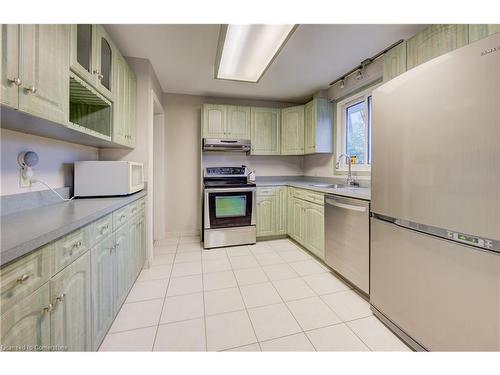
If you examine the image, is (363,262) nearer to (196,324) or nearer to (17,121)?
(196,324)

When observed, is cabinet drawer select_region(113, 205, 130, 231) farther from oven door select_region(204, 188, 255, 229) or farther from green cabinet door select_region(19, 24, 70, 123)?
oven door select_region(204, 188, 255, 229)

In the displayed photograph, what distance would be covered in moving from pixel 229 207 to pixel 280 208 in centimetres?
87

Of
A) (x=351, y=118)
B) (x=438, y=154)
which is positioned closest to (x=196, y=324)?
(x=438, y=154)

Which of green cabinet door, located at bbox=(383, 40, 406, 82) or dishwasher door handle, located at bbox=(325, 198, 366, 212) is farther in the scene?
green cabinet door, located at bbox=(383, 40, 406, 82)

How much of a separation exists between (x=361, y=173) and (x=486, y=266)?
1876 mm

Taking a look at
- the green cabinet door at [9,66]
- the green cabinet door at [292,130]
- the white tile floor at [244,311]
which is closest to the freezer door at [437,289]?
the white tile floor at [244,311]

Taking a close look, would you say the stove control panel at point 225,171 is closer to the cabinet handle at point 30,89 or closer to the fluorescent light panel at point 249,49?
the fluorescent light panel at point 249,49

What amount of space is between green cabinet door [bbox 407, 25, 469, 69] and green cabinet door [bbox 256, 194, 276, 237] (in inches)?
89.5

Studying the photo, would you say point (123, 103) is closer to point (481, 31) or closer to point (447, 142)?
point (447, 142)

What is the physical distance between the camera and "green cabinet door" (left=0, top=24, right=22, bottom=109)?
782 mm

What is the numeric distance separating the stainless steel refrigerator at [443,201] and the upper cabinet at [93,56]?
2.05 m

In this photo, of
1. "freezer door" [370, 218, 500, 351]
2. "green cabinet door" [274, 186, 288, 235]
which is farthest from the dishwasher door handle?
"green cabinet door" [274, 186, 288, 235]
